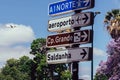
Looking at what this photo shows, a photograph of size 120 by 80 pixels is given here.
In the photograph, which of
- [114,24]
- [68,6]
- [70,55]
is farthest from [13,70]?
[70,55]

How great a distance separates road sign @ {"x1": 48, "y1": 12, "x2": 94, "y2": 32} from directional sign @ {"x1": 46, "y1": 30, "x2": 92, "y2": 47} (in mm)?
230

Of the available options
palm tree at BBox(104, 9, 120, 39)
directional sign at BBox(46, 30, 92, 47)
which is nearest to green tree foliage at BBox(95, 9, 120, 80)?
palm tree at BBox(104, 9, 120, 39)

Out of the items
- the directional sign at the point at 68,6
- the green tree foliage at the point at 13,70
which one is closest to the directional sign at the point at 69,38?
the directional sign at the point at 68,6

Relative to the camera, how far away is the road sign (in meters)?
15.2

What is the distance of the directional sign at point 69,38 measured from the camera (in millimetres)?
15086

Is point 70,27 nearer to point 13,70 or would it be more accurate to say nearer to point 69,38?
point 69,38

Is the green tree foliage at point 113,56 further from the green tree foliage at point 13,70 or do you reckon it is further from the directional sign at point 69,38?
the green tree foliage at point 13,70

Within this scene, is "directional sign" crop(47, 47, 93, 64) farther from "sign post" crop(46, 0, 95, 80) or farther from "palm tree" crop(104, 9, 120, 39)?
"palm tree" crop(104, 9, 120, 39)

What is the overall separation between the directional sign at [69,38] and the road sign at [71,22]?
230 millimetres

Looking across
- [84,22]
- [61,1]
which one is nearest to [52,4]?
[61,1]

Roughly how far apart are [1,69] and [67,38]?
134 meters

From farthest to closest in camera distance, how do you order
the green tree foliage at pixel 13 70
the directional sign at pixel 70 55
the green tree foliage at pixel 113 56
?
the green tree foliage at pixel 13 70, the green tree foliage at pixel 113 56, the directional sign at pixel 70 55

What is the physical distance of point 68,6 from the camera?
51.5 ft

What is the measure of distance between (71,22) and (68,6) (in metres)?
0.53
